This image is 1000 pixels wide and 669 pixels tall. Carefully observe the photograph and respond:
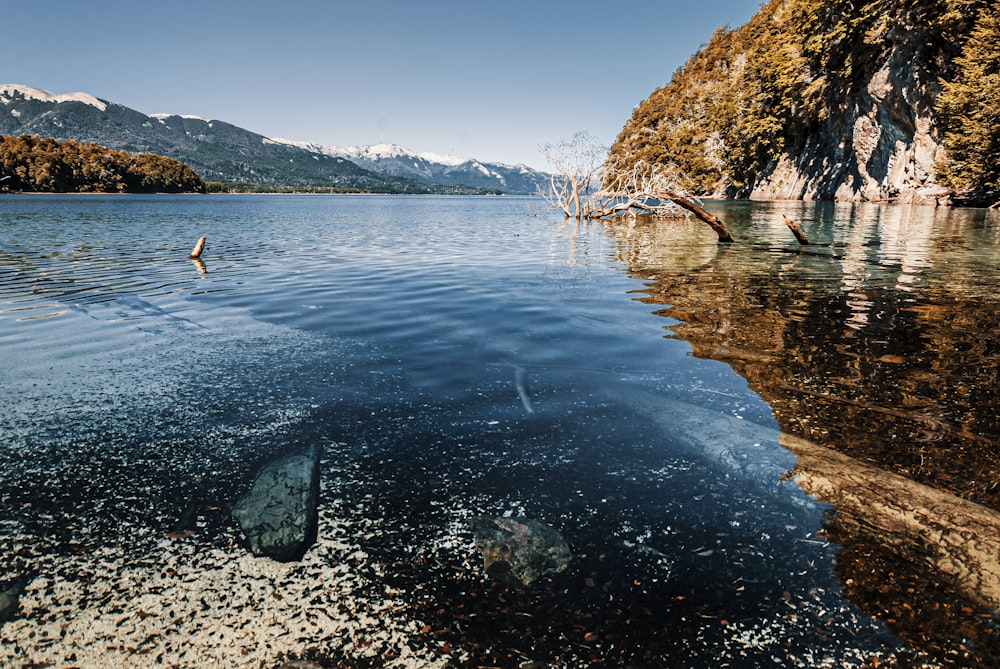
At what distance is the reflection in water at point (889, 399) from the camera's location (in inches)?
128

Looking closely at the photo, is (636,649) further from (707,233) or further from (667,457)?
(707,233)

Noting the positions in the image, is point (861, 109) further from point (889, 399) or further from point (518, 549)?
point (518, 549)

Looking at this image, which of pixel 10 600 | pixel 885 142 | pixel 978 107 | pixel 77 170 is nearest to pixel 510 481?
pixel 10 600

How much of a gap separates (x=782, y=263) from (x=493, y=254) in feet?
41.0

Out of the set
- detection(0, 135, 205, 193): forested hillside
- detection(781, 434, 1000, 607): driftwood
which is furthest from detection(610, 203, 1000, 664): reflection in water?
detection(0, 135, 205, 193): forested hillside

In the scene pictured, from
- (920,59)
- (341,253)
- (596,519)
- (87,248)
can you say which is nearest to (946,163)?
(920,59)

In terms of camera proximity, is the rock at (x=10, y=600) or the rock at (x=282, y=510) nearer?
the rock at (x=10, y=600)

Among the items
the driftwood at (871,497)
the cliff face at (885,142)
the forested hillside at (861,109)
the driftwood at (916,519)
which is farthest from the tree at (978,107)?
the driftwood at (916,519)

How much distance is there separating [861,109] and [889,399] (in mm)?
78340

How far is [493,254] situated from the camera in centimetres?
2470

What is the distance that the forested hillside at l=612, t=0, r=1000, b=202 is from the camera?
43906mm

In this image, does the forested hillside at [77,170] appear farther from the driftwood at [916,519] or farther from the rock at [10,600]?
the driftwood at [916,519]

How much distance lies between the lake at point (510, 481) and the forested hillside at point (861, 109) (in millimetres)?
49036

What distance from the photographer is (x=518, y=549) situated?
3.61m
